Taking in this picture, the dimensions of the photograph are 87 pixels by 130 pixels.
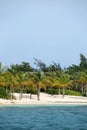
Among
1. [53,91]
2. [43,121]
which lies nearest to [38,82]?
[53,91]

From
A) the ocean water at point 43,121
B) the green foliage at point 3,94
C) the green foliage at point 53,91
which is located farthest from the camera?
the green foliage at point 53,91

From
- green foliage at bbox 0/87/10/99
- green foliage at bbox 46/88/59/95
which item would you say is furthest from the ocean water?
green foliage at bbox 46/88/59/95

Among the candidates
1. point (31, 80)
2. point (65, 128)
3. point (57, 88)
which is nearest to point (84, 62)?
point (57, 88)

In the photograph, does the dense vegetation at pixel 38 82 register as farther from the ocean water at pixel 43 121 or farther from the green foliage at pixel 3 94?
the ocean water at pixel 43 121

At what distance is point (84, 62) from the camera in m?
170

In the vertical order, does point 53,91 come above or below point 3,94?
above

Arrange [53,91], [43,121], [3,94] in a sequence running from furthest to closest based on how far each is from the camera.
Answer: [53,91], [3,94], [43,121]

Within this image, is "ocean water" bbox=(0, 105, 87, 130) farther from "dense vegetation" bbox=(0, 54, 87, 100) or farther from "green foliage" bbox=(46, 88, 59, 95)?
"green foliage" bbox=(46, 88, 59, 95)

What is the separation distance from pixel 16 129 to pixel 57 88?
85.4m

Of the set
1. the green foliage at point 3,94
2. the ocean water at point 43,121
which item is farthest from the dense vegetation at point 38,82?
the ocean water at point 43,121

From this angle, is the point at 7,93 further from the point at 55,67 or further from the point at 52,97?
the point at 55,67

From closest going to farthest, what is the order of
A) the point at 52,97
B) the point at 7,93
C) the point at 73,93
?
the point at 7,93, the point at 52,97, the point at 73,93

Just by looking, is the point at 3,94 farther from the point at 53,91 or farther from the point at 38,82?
the point at 53,91

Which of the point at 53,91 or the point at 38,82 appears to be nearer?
the point at 38,82
